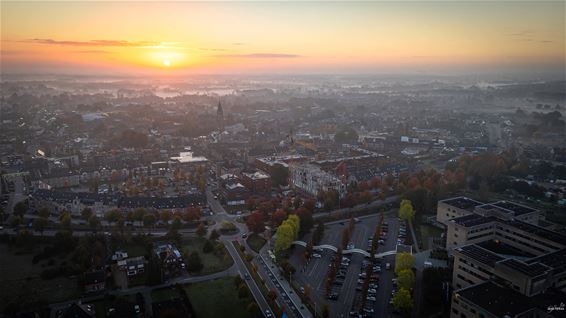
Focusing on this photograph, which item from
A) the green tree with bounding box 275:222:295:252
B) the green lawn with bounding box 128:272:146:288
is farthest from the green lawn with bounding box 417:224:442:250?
the green lawn with bounding box 128:272:146:288

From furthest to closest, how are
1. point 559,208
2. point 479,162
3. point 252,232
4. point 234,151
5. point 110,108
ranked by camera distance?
point 110,108 → point 234,151 → point 479,162 → point 559,208 → point 252,232

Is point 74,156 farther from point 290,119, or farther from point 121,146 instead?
point 290,119

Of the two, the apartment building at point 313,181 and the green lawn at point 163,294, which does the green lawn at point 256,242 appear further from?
the apartment building at point 313,181

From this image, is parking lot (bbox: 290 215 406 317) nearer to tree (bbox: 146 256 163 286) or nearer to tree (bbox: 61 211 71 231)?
tree (bbox: 146 256 163 286)

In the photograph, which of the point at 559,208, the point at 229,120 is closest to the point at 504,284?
the point at 559,208

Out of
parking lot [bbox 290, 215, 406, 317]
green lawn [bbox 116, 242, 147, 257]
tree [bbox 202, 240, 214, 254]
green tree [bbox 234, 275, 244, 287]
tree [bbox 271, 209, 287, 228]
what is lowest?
parking lot [bbox 290, 215, 406, 317]

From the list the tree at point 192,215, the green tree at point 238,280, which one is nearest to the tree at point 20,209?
the tree at point 192,215
